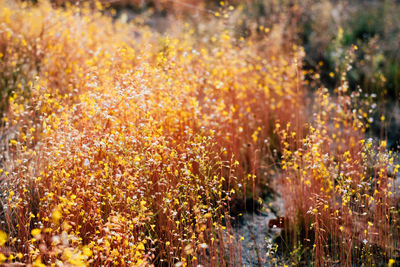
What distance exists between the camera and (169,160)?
3.19 metres

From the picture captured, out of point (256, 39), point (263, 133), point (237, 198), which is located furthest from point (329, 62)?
point (237, 198)

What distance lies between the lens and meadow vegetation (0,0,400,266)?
2789mm

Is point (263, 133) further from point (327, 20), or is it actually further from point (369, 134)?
point (327, 20)

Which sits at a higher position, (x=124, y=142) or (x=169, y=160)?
(x=124, y=142)

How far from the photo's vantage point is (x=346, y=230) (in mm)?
2855

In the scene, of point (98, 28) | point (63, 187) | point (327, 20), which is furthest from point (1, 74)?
point (327, 20)

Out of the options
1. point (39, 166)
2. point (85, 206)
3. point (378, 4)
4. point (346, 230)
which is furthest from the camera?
point (378, 4)

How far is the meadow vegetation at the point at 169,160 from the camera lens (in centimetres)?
279

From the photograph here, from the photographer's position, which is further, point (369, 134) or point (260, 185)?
point (369, 134)

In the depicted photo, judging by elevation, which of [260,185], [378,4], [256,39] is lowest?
[260,185]

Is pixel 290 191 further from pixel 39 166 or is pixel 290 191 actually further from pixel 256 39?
pixel 256 39

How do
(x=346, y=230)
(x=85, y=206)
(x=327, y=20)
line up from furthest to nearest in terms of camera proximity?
(x=327, y=20) → (x=85, y=206) → (x=346, y=230)

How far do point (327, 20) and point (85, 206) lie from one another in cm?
664

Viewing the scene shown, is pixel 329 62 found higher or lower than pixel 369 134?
higher
